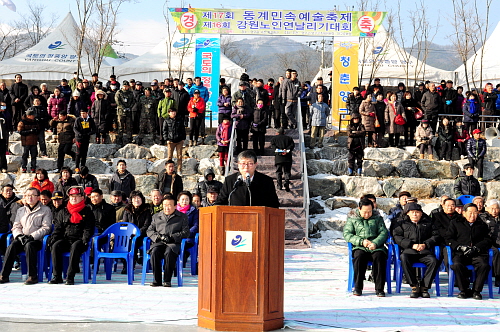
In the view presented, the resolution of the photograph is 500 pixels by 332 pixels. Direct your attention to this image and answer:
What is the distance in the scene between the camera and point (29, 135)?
14.8m

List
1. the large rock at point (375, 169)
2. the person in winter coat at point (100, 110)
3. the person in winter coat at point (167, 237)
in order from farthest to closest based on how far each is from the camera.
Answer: the person in winter coat at point (100, 110) → the large rock at point (375, 169) → the person in winter coat at point (167, 237)

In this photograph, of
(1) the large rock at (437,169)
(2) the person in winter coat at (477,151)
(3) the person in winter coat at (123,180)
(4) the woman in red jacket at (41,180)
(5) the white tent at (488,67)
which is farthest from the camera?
(5) the white tent at (488,67)

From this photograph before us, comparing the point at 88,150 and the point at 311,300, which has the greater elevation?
the point at 88,150

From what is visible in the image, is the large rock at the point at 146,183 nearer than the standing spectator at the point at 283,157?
No

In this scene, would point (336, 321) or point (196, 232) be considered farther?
point (196, 232)

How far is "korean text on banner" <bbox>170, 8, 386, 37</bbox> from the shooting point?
1877 cm

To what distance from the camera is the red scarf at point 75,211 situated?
29.1 ft

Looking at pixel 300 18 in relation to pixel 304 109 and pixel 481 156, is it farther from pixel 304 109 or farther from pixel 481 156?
pixel 481 156

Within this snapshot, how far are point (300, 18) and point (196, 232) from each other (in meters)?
11.0

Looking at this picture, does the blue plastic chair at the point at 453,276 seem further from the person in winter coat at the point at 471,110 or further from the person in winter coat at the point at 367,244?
the person in winter coat at the point at 471,110

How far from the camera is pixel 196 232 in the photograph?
9.49 metres

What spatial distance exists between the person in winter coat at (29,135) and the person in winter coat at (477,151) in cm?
956

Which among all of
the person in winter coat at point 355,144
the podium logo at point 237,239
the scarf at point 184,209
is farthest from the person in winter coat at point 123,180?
the podium logo at point 237,239

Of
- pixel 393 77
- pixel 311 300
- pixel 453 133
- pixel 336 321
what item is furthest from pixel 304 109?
pixel 336 321
